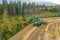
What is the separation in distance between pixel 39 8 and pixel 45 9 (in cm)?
36

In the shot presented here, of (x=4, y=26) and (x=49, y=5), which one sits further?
(x=49, y=5)

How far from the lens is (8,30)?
689 centimetres

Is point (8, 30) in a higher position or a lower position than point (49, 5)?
lower

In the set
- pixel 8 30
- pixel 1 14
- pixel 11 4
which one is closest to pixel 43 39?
pixel 8 30

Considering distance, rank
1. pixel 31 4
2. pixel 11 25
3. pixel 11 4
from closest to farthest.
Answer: pixel 11 25
pixel 11 4
pixel 31 4

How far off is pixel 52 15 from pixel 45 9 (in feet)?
1.79

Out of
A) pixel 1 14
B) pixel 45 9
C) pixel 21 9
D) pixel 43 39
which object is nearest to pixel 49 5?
pixel 45 9

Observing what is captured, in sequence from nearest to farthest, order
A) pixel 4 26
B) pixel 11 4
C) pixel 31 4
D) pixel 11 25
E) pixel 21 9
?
pixel 4 26, pixel 11 25, pixel 11 4, pixel 21 9, pixel 31 4

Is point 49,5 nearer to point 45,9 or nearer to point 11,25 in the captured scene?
point 45,9

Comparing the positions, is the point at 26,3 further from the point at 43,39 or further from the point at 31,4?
the point at 43,39

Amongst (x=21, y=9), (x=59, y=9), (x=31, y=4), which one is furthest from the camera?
(x=59, y=9)

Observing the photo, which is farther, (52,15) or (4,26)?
(52,15)

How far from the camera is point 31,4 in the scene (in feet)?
34.4

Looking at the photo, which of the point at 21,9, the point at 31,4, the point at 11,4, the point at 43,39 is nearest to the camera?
the point at 43,39
